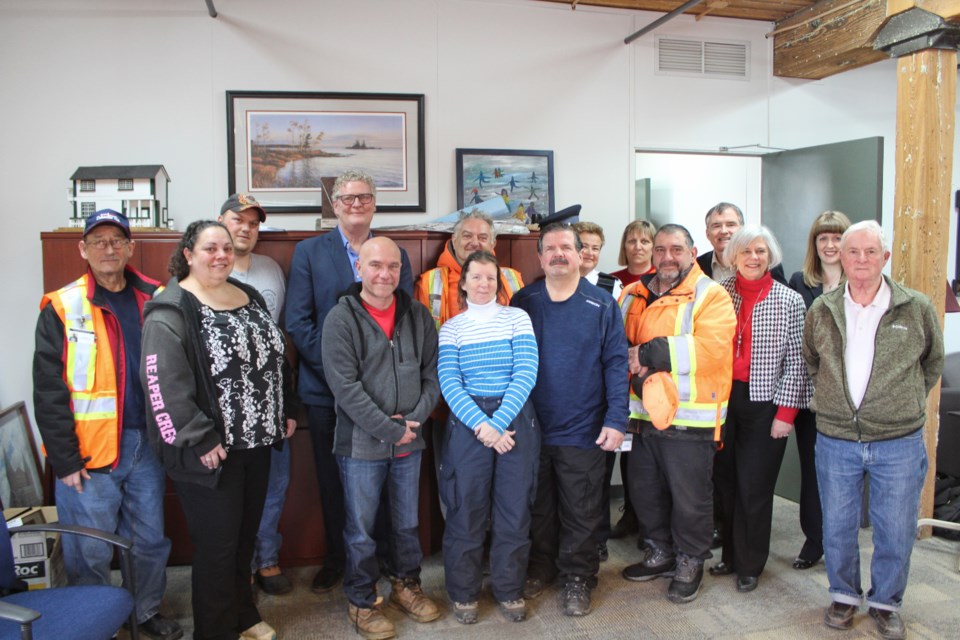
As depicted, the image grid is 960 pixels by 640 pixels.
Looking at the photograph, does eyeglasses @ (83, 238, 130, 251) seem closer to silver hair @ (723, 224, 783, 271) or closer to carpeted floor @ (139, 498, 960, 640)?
carpeted floor @ (139, 498, 960, 640)

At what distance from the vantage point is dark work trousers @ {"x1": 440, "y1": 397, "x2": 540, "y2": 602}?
2725 millimetres

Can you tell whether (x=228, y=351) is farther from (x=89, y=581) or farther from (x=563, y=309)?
(x=563, y=309)

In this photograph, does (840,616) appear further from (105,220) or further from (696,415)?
(105,220)

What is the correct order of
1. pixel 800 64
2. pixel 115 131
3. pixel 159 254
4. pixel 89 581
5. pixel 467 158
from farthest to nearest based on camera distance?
1. pixel 800 64
2. pixel 467 158
3. pixel 115 131
4. pixel 159 254
5. pixel 89 581

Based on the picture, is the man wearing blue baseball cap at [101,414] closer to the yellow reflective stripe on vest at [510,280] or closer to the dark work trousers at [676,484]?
the yellow reflective stripe on vest at [510,280]

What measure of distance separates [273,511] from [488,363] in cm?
117

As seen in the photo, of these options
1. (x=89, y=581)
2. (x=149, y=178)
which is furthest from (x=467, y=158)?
(x=89, y=581)

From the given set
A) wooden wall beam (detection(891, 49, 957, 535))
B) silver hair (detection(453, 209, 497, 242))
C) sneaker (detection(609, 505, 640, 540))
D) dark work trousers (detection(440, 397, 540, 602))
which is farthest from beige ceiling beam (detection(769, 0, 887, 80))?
dark work trousers (detection(440, 397, 540, 602))

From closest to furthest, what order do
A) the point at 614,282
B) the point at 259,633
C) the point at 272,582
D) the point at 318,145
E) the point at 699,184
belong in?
1. the point at 259,633
2. the point at 272,582
3. the point at 614,282
4. the point at 318,145
5. the point at 699,184

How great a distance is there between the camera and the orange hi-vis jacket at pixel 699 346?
2.80 m

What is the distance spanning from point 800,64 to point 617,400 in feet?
10.6

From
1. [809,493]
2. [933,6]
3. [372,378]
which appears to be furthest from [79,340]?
[933,6]

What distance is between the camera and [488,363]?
2711 mm

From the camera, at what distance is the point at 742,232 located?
119 inches
